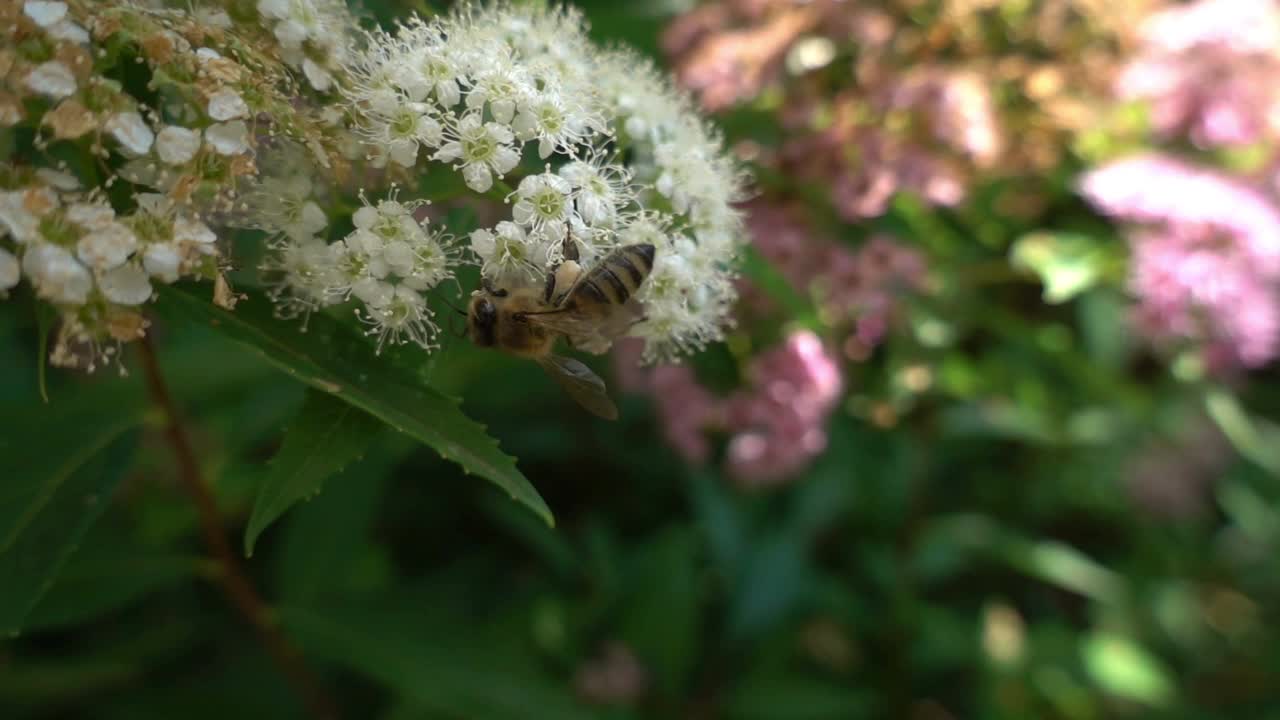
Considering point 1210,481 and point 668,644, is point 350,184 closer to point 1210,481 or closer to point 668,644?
point 668,644

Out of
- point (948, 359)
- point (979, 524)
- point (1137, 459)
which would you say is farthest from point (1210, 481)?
point (948, 359)

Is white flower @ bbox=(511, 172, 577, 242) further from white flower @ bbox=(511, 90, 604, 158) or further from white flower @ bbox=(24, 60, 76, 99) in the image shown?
white flower @ bbox=(24, 60, 76, 99)

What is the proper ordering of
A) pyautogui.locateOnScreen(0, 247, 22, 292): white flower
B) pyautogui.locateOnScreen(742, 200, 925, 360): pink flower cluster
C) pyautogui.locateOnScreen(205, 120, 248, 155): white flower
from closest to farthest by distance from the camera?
1. pyautogui.locateOnScreen(0, 247, 22, 292): white flower
2. pyautogui.locateOnScreen(205, 120, 248, 155): white flower
3. pyautogui.locateOnScreen(742, 200, 925, 360): pink flower cluster

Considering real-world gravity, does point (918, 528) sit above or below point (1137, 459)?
below

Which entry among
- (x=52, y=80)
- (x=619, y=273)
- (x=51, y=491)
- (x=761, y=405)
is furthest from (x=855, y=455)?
(x=52, y=80)

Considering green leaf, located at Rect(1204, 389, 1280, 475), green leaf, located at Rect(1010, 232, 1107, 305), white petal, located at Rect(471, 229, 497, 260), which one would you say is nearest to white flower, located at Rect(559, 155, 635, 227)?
white petal, located at Rect(471, 229, 497, 260)

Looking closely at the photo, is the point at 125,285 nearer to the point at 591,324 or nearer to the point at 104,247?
the point at 104,247
